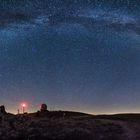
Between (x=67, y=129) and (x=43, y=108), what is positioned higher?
(x=43, y=108)

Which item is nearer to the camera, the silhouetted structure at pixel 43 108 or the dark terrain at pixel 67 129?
the dark terrain at pixel 67 129

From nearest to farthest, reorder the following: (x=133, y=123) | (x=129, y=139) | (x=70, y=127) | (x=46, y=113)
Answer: (x=129, y=139) < (x=70, y=127) < (x=133, y=123) < (x=46, y=113)

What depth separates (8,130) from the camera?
2709 inches

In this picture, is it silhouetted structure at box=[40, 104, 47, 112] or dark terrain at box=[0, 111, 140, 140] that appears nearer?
dark terrain at box=[0, 111, 140, 140]

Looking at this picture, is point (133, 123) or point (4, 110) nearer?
point (133, 123)

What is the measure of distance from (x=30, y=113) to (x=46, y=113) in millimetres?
4811

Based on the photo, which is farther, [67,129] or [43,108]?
[43,108]

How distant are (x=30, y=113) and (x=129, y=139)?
3784cm

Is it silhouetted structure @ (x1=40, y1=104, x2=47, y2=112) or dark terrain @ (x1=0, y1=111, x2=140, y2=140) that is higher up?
silhouetted structure @ (x1=40, y1=104, x2=47, y2=112)

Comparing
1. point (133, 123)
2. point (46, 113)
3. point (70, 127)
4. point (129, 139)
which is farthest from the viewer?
point (46, 113)

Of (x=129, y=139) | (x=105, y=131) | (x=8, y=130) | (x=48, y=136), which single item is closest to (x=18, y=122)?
(x=8, y=130)

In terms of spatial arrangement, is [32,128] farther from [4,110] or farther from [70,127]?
[4,110]

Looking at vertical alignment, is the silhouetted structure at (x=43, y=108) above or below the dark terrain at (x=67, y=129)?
above

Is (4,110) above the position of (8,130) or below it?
above
